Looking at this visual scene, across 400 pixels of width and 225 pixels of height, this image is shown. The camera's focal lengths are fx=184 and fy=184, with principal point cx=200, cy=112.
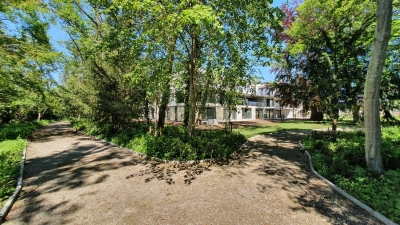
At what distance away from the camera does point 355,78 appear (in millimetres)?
9375

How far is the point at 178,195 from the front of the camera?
4.75 m

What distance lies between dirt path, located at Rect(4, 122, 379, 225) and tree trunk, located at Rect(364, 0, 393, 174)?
1.64 metres

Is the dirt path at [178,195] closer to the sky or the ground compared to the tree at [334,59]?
closer to the ground

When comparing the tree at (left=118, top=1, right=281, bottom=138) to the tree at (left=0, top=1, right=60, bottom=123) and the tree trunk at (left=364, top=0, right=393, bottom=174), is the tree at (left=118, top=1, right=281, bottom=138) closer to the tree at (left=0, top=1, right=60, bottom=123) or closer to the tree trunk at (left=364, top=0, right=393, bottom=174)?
the tree trunk at (left=364, top=0, right=393, bottom=174)

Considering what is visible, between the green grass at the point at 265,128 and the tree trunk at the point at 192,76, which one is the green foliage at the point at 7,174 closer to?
the tree trunk at the point at 192,76

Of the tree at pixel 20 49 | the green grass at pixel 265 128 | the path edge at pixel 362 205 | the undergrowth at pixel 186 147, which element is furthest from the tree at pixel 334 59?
the tree at pixel 20 49

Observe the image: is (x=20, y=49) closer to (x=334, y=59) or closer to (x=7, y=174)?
(x=7, y=174)

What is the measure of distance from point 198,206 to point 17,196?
473 centimetres

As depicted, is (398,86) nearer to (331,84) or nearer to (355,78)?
(355,78)

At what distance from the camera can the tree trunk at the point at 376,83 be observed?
4766 mm

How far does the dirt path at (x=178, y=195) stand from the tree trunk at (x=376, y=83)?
1.64 metres

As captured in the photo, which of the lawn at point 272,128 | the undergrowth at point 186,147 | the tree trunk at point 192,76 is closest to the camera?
the undergrowth at point 186,147

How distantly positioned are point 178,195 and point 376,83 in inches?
239

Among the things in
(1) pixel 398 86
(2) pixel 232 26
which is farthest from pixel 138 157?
(1) pixel 398 86
